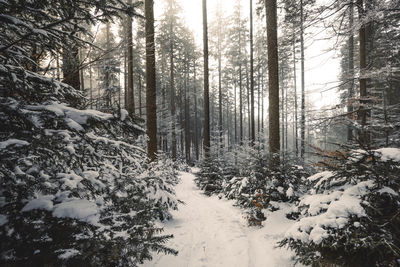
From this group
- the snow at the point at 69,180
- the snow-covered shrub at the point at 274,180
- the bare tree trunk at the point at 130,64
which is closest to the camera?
the snow at the point at 69,180

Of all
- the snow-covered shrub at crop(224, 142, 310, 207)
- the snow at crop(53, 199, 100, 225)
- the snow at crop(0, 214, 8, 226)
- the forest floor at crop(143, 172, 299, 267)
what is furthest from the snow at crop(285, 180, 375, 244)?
the snow at crop(0, 214, 8, 226)

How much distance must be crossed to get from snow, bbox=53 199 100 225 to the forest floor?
6.92 ft

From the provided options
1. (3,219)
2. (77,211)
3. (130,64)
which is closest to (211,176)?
(130,64)

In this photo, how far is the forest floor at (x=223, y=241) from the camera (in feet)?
11.6

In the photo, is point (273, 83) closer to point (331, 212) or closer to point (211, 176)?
point (331, 212)

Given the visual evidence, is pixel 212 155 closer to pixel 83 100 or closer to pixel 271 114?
pixel 271 114

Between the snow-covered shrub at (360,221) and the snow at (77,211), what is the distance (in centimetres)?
269

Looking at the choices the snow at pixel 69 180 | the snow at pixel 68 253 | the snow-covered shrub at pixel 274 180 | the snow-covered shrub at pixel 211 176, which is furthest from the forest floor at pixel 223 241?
the snow-covered shrub at pixel 211 176

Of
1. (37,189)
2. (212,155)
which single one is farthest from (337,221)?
(212,155)

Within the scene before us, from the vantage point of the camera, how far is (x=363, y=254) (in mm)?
2391

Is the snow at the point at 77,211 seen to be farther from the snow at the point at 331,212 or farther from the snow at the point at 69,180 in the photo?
the snow at the point at 331,212

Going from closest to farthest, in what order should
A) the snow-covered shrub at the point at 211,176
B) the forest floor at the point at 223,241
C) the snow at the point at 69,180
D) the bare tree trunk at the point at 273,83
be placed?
the snow at the point at 69,180, the forest floor at the point at 223,241, the bare tree trunk at the point at 273,83, the snow-covered shrub at the point at 211,176

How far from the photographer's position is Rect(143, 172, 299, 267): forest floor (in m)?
3.54

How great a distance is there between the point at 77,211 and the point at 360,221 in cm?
333
